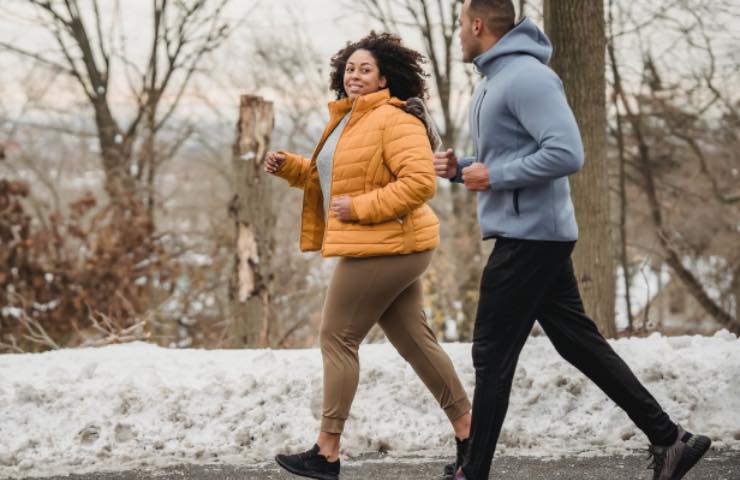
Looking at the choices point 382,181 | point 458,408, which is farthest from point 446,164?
point 458,408

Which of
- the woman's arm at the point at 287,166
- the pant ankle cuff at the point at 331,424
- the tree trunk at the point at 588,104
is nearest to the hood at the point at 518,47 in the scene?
the woman's arm at the point at 287,166

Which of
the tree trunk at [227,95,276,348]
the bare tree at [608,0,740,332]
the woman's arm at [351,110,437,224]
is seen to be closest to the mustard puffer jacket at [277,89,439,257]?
the woman's arm at [351,110,437,224]

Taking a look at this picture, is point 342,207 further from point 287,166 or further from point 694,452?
point 694,452

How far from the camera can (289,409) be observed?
4.88 meters

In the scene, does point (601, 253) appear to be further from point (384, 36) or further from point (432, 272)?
point (432, 272)

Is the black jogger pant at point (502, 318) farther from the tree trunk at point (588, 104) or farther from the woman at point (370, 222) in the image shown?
the tree trunk at point (588, 104)

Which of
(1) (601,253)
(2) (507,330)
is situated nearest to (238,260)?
(1) (601,253)


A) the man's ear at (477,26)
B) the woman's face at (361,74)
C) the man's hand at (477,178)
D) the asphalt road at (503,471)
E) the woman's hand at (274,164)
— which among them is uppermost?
the man's ear at (477,26)

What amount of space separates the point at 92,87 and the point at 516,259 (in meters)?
14.4

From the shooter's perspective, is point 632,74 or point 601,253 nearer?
point 601,253

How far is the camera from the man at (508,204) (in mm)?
3225

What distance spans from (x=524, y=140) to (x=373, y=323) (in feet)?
3.59

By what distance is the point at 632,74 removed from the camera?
44.7 ft

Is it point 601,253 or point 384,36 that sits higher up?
point 384,36
